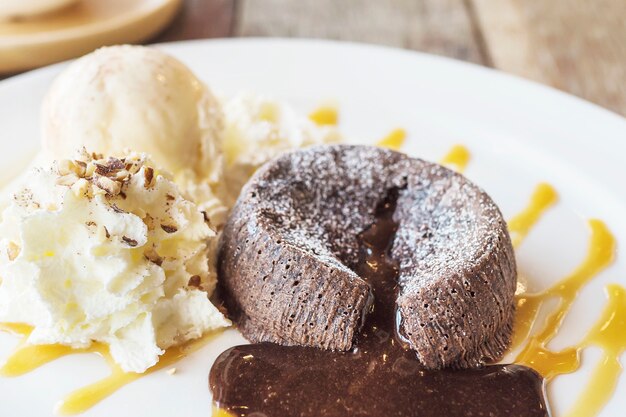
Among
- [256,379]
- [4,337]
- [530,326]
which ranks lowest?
[4,337]

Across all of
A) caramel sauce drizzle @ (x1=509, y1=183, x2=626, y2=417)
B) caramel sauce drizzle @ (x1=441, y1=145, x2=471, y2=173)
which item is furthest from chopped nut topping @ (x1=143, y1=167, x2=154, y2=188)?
caramel sauce drizzle @ (x1=441, y1=145, x2=471, y2=173)

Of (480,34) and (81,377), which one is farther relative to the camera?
(480,34)

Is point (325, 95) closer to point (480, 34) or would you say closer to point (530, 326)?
point (480, 34)

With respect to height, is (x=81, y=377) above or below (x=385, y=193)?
below

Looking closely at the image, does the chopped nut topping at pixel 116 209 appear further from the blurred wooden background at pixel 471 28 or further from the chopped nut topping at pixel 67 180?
the blurred wooden background at pixel 471 28

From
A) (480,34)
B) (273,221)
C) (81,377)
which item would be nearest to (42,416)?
(81,377)

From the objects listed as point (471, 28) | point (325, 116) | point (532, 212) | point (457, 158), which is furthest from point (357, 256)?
point (471, 28)

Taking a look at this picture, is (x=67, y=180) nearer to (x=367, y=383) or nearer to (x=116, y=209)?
A: (x=116, y=209)
